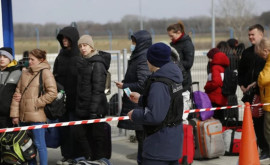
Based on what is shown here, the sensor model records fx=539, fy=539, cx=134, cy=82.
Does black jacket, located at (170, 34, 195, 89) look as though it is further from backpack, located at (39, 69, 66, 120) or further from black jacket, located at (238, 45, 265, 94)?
backpack, located at (39, 69, 66, 120)

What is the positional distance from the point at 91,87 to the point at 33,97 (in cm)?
71

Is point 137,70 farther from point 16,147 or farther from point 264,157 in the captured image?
point 264,157

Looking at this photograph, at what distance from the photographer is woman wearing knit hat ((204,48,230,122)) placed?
7961mm

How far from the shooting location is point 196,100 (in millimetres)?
7492

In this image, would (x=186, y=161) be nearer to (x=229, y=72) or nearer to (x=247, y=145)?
(x=247, y=145)

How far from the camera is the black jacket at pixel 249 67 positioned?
7.20 m

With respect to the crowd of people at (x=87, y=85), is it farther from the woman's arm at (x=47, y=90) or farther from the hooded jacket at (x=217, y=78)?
the hooded jacket at (x=217, y=78)

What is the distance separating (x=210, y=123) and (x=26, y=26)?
2829 inches

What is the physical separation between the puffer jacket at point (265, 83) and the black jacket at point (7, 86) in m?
2.97

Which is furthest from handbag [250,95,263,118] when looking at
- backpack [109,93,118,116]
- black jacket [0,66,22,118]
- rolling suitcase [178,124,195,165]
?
backpack [109,93,118,116]

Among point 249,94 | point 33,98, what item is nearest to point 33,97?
point 33,98

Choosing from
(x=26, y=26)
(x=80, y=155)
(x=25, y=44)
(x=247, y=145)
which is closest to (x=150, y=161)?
(x=247, y=145)

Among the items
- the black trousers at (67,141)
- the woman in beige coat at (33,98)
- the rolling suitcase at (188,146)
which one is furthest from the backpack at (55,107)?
the rolling suitcase at (188,146)

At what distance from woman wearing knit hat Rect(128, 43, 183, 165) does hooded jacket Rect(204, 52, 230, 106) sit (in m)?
3.38
